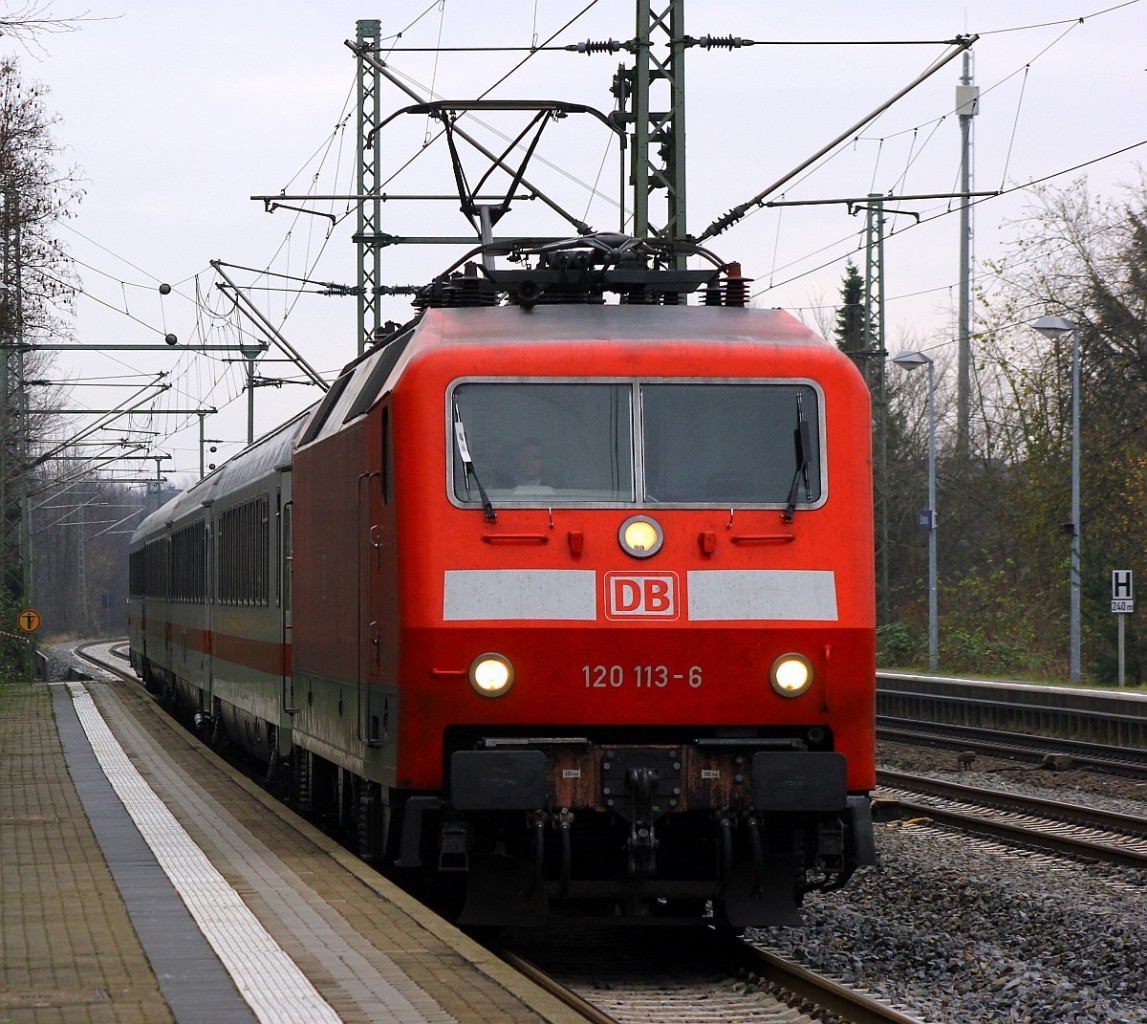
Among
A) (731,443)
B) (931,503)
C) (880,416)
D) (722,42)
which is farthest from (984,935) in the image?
(880,416)

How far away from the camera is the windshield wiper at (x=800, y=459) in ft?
28.8

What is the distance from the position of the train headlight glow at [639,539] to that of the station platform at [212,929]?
1817mm

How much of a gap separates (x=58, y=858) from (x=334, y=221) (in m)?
15.6

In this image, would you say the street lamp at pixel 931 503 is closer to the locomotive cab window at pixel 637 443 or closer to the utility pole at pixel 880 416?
the utility pole at pixel 880 416

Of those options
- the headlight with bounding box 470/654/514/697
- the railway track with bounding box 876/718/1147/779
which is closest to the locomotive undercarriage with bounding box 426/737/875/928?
the headlight with bounding box 470/654/514/697

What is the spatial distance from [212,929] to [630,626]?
2.19 m

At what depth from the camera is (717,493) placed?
8812 millimetres

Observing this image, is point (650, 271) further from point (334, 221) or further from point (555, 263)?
point (334, 221)

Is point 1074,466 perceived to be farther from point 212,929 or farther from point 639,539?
point 212,929

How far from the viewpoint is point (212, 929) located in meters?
8.20

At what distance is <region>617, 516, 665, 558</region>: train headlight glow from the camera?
8602mm

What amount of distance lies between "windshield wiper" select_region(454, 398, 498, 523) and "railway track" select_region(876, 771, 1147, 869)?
5930 mm

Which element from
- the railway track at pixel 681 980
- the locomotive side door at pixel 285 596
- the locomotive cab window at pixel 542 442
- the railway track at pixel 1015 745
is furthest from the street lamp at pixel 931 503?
the locomotive cab window at pixel 542 442

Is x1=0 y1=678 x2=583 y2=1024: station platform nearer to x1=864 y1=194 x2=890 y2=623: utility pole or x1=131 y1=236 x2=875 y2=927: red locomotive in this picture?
x1=131 y1=236 x2=875 y2=927: red locomotive
